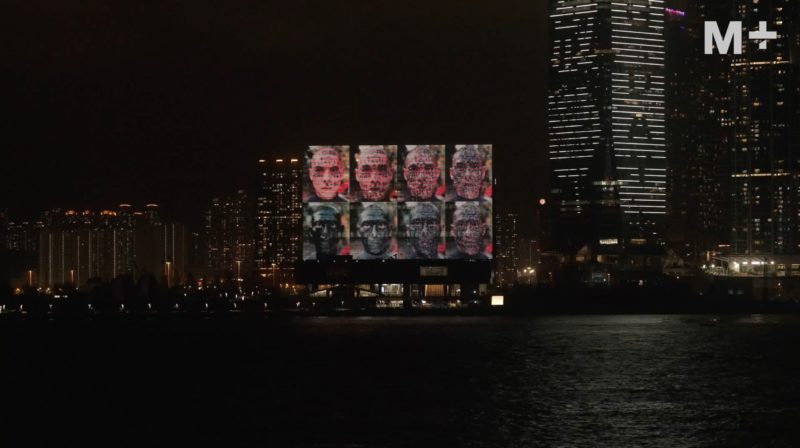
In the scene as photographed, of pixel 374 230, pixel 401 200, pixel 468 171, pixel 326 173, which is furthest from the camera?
pixel 374 230

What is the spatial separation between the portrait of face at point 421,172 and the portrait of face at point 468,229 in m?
3.06

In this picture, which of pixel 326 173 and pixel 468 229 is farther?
pixel 326 173

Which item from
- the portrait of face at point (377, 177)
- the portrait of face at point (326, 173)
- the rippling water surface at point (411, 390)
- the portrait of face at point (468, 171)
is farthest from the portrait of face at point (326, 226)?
the rippling water surface at point (411, 390)

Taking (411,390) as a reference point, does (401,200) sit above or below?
above

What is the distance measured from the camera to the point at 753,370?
54.0m

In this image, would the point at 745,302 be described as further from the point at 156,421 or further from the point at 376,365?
the point at 156,421

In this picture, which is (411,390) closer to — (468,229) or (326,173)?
(468,229)

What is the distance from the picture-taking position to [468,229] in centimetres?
10350

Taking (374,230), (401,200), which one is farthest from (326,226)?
(401,200)

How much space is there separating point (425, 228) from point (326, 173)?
9.95m

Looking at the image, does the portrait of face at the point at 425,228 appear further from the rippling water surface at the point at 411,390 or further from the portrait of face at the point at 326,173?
the rippling water surface at the point at 411,390

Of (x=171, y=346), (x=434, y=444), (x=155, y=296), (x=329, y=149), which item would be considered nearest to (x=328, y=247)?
(x=329, y=149)

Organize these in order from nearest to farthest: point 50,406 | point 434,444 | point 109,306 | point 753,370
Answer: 1. point 434,444
2. point 50,406
3. point 753,370
4. point 109,306

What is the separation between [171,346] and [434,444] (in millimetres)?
45972
